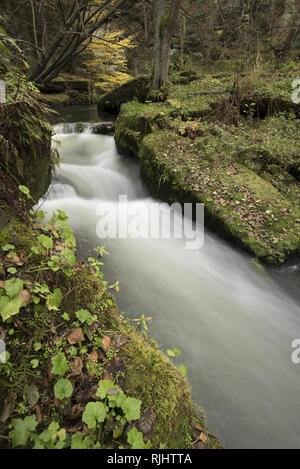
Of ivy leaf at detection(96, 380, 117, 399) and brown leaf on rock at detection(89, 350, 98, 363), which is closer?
ivy leaf at detection(96, 380, 117, 399)

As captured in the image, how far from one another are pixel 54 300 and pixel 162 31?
9.81 m

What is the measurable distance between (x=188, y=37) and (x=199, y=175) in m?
16.8

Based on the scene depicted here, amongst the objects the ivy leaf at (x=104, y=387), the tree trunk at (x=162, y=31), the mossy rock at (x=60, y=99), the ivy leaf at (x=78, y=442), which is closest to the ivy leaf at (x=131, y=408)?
the ivy leaf at (x=104, y=387)

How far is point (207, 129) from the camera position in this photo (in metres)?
7.27

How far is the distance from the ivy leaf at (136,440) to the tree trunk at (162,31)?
33.6 ft

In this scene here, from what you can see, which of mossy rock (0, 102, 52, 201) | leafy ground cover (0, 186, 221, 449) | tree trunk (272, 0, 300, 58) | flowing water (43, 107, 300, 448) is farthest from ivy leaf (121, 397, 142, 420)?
tree trunk (272, 0, 300, 58)

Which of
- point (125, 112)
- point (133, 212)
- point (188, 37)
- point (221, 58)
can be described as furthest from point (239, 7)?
point (133, 212)

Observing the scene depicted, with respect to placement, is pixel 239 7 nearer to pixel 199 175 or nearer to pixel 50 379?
pixel 199 175

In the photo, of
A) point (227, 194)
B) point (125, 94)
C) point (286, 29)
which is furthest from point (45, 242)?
point (286, 29)

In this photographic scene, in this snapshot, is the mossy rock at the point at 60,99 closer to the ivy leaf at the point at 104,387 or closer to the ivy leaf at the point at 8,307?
the ivy leaf at the point at 8,307

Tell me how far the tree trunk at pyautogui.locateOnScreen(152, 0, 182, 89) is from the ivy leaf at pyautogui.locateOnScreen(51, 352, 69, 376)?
9.91 metres

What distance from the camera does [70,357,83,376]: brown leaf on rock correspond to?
164cm

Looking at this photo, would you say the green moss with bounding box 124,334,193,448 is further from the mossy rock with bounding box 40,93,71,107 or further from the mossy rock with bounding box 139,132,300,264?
the mossy rock with bounding box 40,93,71,107

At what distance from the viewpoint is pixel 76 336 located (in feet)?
5.90
